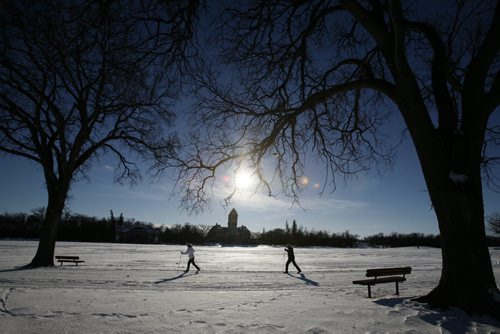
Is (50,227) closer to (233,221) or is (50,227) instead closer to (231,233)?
(231,233)

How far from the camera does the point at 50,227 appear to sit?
1628cm

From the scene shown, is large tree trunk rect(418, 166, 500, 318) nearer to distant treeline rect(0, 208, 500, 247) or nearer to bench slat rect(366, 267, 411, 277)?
bench slat rect(366, 267, 411, 277)

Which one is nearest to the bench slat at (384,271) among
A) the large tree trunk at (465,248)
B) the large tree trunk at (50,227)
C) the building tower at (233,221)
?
the large tree trunk at (465,248)

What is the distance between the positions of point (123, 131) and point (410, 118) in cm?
1589

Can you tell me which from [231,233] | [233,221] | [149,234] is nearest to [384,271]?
[149,234]

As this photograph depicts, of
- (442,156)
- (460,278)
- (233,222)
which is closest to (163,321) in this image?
(460,278)

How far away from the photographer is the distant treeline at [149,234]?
5878cm

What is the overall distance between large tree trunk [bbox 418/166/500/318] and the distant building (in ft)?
227

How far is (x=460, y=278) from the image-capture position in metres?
5.92

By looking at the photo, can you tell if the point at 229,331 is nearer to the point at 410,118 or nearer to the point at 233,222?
the point at 410,118

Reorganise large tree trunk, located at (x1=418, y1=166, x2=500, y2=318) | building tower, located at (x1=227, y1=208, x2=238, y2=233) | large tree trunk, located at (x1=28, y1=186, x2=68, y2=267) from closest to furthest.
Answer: large tree trunk, located at (x1=418, y1=166, x2=500, y2=318) → large tree trunk, located at (x1=28, y1=186, x2=68, y2=267) → building tower, located at (x1=227, y1=208, x2=238, y2=233)

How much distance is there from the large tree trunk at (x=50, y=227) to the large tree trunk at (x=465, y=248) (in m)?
17.0

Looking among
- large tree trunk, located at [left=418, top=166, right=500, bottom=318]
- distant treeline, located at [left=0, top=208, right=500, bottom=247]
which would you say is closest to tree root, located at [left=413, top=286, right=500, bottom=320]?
large tree trunk, located at [left=418, top=166, right=500, bottom=318]

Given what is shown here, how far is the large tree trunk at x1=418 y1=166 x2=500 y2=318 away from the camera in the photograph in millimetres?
5836
